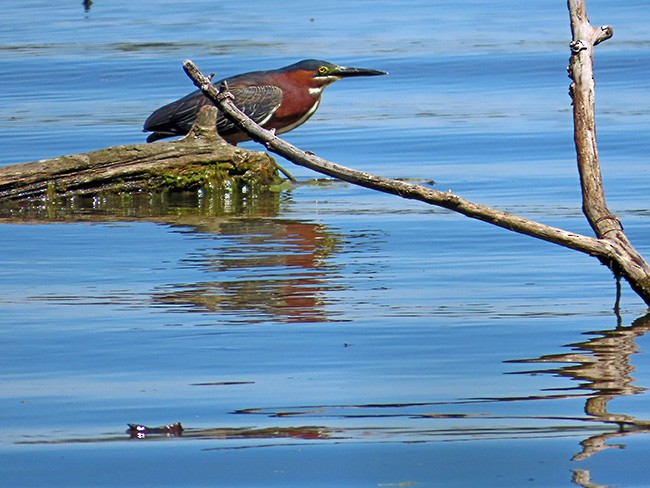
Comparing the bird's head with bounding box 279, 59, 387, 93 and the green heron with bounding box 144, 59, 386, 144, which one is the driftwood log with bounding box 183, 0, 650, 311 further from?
the bird's head with bounding box 279, 59, 387, 93

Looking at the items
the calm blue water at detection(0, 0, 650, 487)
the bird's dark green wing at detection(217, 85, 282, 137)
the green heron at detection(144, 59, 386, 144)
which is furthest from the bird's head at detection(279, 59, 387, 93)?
the calm blue water at detection(0, 0, 650, 487)

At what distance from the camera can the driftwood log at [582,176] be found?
5.84 metres

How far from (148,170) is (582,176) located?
4.37 m

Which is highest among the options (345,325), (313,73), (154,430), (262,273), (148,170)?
(313,73)

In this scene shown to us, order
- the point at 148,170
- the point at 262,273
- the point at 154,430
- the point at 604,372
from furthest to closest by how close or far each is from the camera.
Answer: the point at 148,170 < the point at 262,273 < the point at 604,372 < the point at 154,430

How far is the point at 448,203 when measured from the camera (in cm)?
573

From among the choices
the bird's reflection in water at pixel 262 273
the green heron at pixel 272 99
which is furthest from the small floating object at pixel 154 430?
the green heron at pixel 272 99

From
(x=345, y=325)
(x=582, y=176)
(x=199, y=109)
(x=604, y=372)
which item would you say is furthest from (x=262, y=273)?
(x=199, y=109)

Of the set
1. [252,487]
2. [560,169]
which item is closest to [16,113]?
[560,169]

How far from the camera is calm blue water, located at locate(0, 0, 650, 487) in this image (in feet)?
13.8

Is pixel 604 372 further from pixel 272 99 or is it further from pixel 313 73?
pixel 313 73

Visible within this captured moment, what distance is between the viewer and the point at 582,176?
6039 millimetres

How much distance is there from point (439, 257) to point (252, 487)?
11.9 ft

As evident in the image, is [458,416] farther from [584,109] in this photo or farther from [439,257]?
[439,257]
